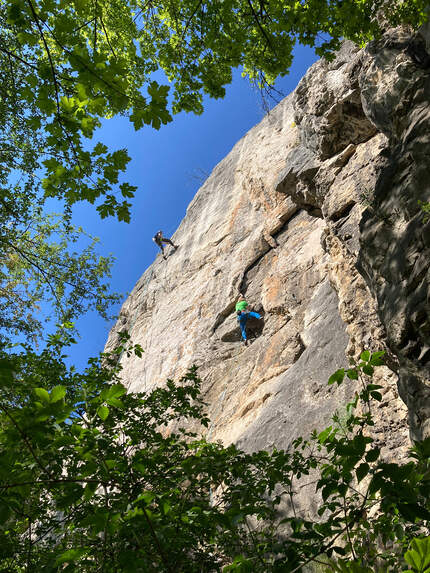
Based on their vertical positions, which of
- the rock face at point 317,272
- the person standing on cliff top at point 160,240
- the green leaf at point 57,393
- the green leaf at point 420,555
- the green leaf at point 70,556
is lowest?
the green leaf at point 420,555

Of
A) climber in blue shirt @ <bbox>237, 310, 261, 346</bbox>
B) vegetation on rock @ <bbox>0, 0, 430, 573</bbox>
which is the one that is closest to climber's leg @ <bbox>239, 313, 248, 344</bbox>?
climber in blue shirt @ <bbox>237, 310, 261, 346</bbox>

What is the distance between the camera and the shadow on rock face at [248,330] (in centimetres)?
1314

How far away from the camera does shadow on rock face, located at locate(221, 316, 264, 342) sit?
1314 cm

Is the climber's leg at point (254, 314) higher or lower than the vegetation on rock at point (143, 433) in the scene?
higher

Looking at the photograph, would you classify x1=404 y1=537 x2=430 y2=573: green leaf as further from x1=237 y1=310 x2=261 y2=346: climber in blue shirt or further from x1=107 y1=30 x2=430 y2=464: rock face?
x1=237 y1=310 x2=261 y2=346: climber in blue shirt

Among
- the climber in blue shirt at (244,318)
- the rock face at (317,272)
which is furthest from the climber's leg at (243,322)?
the rock face at (317,272)

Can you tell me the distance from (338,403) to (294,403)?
3.95ft

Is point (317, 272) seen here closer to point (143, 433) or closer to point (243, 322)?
point (243, 322)

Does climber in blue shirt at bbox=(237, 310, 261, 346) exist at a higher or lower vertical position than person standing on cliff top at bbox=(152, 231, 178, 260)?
lower

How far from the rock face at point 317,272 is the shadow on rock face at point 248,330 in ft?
0.18

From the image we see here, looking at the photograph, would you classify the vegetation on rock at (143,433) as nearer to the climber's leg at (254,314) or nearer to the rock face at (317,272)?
the rock face at (317,272)

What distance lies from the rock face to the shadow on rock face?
6 cm

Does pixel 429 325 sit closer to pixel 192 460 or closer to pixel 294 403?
pixel 192 460

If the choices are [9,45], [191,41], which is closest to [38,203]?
[9,45]
